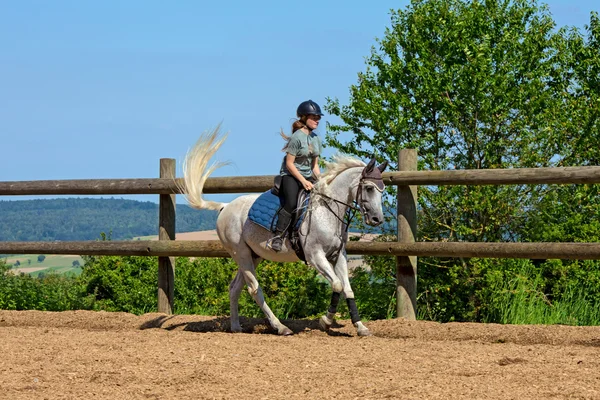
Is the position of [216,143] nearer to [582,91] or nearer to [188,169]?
[188,169]

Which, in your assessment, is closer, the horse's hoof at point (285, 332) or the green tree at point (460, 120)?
the horse's hoof at point (285, 332)

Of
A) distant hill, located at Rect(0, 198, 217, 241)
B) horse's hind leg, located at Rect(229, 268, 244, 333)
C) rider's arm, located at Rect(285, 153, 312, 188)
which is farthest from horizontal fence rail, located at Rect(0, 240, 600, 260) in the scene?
distant hill, located at Rect(0, 198, 217, 241)

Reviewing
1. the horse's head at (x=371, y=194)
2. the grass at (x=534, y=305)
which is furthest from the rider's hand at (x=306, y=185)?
the grass at (x=534, y=305)

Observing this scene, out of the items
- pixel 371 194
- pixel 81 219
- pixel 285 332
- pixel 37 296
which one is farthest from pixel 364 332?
pixel 81 219

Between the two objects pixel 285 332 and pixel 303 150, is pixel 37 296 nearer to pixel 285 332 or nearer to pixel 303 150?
pixel 285 332

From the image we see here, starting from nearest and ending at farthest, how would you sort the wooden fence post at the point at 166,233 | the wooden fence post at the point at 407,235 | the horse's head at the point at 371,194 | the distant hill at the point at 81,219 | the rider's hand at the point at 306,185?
the horse's head at the point at 371,194 < the rider's hand at the point at 306,185 < the wooden fence post at the point at 407,235 < the wooden fence post at the point at 166,233 < the distant hill at the point at 81,219

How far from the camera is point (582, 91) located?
648 inches

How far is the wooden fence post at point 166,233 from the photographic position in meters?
10.9

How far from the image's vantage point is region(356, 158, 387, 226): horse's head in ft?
27.7

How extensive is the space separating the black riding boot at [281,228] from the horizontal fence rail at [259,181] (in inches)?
47.1

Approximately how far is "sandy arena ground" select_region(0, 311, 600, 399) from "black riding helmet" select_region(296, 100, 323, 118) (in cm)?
230

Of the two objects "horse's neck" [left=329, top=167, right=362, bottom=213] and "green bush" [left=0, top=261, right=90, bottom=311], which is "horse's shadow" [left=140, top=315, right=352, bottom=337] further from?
"green bush" [left=0, top=261, right=90, bottom=311]

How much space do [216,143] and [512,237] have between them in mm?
5322

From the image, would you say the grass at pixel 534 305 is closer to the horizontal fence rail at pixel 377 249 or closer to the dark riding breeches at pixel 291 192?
the horizontal fence rail at pixel 377 249
